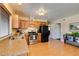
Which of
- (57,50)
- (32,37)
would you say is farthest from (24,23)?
(57,50)

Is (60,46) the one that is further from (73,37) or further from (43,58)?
(43,58)

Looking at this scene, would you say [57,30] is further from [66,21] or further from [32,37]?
[32,37]

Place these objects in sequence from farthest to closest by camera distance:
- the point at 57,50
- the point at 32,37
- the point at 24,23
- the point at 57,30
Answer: the point at 32,37 → the point at 24,23 → the point at 57,50 → the point at 57,30

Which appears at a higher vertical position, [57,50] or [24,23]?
[24,23]

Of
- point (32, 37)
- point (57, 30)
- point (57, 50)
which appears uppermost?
point (57, 30)

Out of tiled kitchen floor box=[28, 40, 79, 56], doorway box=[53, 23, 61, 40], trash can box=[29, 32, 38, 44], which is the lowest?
tiled kitchen floor box=[28, 40, 79, 56]

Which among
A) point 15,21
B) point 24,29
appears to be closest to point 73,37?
point 15,21

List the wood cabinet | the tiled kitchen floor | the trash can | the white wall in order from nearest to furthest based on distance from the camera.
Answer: the tiled kitchen floor → the white wall → the wood cabinet → the trash can

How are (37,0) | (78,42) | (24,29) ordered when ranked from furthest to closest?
(24,29), (78,42), (37,0)

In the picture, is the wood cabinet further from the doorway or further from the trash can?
the doorway

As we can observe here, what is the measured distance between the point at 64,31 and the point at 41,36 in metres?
2.78

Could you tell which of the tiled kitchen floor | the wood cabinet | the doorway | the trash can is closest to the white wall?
the doorway

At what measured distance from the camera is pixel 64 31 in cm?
347

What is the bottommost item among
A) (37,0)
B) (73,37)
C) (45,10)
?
(73,37)
